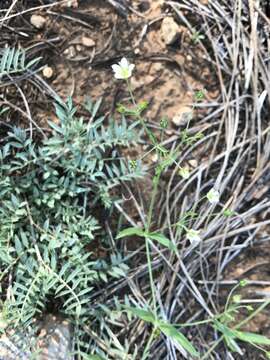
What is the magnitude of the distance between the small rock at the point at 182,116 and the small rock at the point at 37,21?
0.56m

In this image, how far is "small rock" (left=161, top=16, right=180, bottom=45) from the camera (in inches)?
79.0

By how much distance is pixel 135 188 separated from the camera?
1962mm

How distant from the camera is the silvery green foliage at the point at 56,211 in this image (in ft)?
5.56

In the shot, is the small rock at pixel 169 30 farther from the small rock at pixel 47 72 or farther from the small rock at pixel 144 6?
the small rock at pixel 47 72

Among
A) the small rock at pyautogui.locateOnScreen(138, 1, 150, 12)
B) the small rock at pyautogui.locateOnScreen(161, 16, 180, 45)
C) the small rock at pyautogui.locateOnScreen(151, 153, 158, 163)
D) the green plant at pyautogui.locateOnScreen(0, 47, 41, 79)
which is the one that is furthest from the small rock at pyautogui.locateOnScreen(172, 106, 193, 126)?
the green plant at pyautogui.locateOnScreen(0, 47, 41, 79)

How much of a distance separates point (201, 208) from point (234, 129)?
302mm

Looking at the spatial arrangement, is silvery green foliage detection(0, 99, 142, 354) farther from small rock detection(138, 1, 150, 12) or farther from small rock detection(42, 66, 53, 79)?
small rock detection(138, 1, 150, 12)

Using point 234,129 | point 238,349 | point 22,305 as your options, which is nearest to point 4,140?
point 22,305

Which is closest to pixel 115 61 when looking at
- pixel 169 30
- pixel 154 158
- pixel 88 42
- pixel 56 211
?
pixel 88 42

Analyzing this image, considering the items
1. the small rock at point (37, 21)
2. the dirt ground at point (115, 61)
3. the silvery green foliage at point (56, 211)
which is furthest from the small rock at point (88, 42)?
the silvery green foliage at point (56, 211)

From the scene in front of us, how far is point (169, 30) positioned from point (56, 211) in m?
0.76

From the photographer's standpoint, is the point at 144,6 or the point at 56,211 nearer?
the point at 56,211

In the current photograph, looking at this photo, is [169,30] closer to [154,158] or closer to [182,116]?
[182,116]

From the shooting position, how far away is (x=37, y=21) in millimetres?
1929
